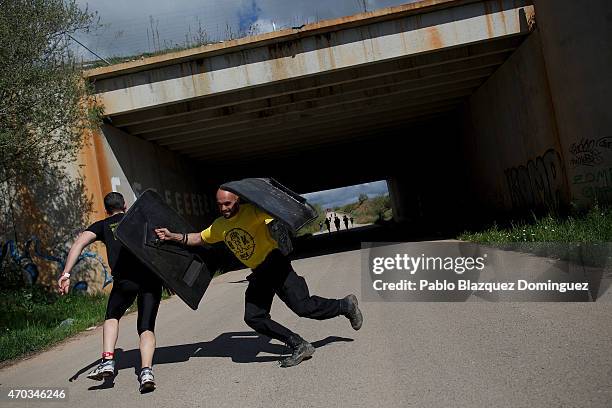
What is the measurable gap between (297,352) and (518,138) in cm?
1314

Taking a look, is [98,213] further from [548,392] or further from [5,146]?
[548,392]

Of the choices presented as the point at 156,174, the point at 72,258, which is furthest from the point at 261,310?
the point at 156,174

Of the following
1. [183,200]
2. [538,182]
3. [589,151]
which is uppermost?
[183,200]

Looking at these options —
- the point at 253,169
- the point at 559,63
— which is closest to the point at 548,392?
the point at 559,63

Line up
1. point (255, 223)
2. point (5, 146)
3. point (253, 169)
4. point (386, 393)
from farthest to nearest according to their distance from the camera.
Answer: point (253, 169)
point (5, 146)
point (255, 223)
point (386, 393)

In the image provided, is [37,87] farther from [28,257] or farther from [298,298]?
[298,298]

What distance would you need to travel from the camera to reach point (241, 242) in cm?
497

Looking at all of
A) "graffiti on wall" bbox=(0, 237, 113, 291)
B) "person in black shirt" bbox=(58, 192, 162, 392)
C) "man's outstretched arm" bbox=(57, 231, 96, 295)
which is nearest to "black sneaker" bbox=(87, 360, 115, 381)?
"person in black shirt" bbox=(58, 192, 162, 392)

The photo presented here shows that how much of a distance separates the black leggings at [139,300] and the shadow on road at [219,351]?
0.69 metres

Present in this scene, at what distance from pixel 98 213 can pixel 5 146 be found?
14.7 ft

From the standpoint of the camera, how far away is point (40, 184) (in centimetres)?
1407

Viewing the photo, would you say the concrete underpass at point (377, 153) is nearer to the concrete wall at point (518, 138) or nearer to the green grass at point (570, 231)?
the concrete wall at point (518, 138)

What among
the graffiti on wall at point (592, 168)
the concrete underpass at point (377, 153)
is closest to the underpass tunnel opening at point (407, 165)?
the concrete underpass at point (377, 153)

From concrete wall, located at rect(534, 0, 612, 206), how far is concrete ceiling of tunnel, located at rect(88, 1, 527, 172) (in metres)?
1.88
